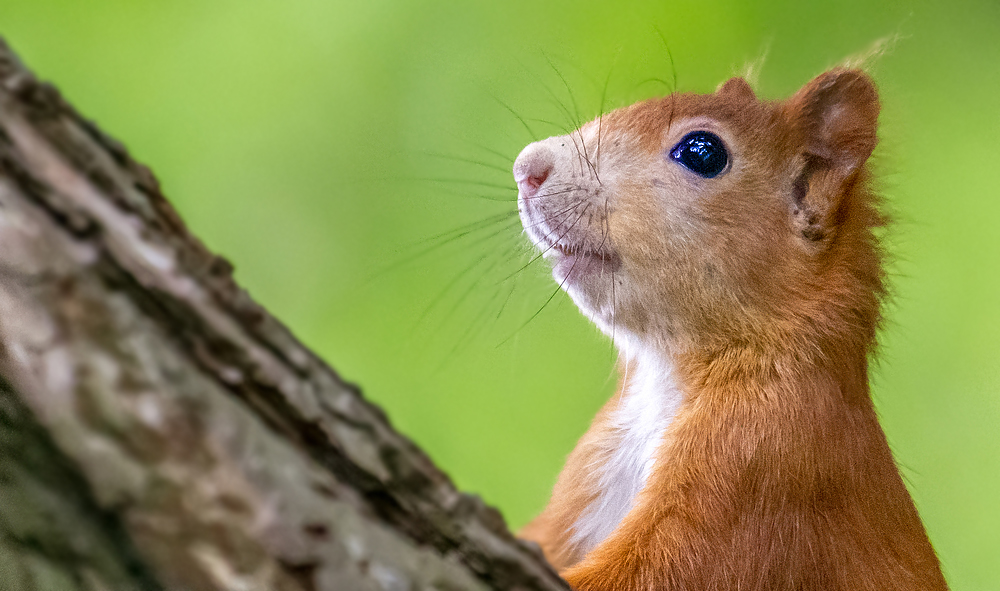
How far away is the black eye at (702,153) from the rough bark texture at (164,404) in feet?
2.52

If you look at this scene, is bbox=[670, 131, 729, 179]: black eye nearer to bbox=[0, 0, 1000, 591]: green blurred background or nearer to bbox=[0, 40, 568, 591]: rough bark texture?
bbox=[0, 40, 568, 591]: rough bark texture

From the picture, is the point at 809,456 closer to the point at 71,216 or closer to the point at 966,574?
the point at 71,216

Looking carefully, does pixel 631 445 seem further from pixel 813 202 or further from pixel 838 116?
pixel 838 116

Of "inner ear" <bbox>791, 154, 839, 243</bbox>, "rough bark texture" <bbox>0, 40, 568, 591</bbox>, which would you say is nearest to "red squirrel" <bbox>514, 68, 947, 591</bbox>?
"inner ear" <bbox>791, 154, 839, 243</bbox>

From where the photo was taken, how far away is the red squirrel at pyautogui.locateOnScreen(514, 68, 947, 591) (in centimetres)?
114

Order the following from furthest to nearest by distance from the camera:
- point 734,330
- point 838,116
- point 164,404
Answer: point 838,116 → point 734,330 → point 164,404

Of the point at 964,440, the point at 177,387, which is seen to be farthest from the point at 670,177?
the point at 964,440

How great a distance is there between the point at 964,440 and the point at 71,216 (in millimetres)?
2432

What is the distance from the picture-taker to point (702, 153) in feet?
4.39

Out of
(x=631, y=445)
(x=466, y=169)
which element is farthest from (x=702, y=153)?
(x=466, y=169)

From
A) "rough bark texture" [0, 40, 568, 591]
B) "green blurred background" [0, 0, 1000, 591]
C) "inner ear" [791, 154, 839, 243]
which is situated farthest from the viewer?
"green blurred background" [0, 0, 1000, 591]

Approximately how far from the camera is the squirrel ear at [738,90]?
1433 mm

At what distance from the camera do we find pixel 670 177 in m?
1.32

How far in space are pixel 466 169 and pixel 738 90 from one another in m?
1.12
